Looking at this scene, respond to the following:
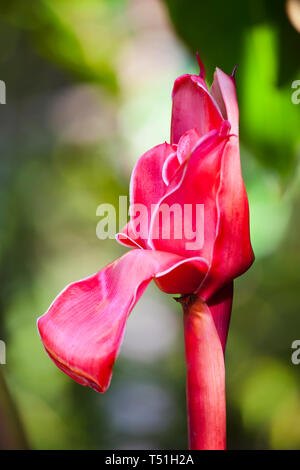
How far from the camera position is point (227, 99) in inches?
8.2

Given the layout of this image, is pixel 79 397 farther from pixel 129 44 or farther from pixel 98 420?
pixel 129 44

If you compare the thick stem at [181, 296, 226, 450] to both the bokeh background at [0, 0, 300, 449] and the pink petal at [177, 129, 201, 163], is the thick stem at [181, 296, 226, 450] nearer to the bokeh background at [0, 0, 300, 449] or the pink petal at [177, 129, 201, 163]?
the pink petal at [177, 129, 201, 163]

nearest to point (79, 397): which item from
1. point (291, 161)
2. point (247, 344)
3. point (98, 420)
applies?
point (98, 420)

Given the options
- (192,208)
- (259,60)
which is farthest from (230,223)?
(259,60)

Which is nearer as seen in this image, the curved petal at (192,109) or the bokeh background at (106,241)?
the curved petal at (192,109)

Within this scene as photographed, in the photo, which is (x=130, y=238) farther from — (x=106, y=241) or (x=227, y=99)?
(x=106, y=241)

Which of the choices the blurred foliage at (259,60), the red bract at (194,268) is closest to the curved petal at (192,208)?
the red bract at (194,268)

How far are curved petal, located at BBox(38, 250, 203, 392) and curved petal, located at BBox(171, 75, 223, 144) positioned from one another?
65 millimetres

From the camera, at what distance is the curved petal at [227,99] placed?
0.21m

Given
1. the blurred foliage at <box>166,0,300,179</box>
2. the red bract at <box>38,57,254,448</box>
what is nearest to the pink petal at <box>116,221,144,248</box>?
the red bract at <box>38,57,254,448</box>

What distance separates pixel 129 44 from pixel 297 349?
280mm

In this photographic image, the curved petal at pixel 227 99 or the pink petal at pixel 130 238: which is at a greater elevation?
the curved petal at pixel 227 99

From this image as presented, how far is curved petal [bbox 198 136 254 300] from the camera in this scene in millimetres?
199

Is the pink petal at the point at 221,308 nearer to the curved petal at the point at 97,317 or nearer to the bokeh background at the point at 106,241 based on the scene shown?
the curved petal at the point at 97,317
